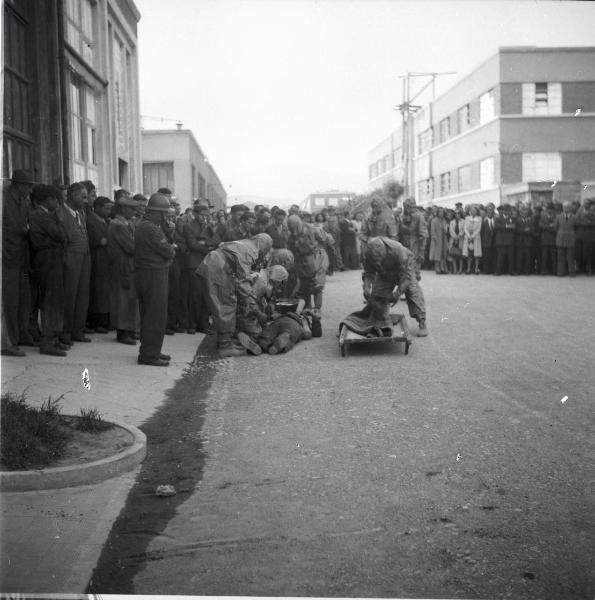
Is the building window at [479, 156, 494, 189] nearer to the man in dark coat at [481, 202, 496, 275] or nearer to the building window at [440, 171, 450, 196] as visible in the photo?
the man in dark coat at [481, 202, 496, 275]

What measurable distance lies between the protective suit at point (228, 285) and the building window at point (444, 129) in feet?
8.79

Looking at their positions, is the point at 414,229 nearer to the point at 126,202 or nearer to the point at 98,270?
the point at 126,202

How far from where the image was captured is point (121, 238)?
981cm

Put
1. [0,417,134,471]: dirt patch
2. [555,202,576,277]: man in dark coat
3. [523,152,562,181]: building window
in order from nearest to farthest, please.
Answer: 1. [0,417,134,471]: dirt patch
2. [523,152,562,181]: building window
3. [555,202,576,277]: man in dark coat

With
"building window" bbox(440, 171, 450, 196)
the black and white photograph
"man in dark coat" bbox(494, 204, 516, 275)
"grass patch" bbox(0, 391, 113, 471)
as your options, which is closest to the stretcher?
the black and white photograph

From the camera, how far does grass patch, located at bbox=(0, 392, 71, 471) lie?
4.66 meters

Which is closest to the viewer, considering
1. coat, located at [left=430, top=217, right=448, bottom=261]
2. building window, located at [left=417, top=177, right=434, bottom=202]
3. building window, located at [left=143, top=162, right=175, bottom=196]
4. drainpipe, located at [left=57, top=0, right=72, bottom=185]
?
building window, located at [left=143, top=162, right=175, bottom=196]

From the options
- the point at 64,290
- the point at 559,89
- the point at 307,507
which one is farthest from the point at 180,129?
the point at 559,89

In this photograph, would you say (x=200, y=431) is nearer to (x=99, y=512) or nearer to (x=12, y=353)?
(x=99, y=512)

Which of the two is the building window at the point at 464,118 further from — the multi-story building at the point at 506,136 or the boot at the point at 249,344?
the boot at the point at 249,344

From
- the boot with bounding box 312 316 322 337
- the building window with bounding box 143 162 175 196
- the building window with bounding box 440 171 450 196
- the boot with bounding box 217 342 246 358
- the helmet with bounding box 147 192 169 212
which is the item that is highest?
the building window with bounding box 440 171 450 196

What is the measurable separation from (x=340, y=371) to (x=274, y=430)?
95.2 inches

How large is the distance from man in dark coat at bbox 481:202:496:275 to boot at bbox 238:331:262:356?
12.5 metres

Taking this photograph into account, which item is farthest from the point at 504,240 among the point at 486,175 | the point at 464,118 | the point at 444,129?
the point at 444,129
